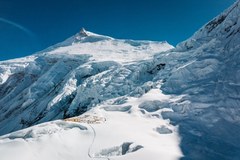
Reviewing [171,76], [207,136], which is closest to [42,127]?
[207,136]

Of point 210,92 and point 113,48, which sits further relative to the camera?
point 113,48

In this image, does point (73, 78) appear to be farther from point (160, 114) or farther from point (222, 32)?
point (160, 114)

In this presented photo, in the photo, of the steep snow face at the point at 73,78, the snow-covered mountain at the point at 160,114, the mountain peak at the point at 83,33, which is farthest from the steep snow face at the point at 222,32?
the mountain peak at the point at 83,33

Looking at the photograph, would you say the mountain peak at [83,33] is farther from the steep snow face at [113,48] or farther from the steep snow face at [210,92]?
the steep snow face at [210,92]

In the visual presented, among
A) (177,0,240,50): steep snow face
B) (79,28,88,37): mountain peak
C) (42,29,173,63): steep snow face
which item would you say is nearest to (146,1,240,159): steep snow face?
(177,0,240,50): steep snow face

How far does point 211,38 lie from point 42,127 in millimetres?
22060

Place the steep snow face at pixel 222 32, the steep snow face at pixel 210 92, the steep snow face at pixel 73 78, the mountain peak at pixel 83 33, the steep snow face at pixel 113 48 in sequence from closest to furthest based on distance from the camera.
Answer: the steep snow face at pixel 210 92
the steep snow face at pixel 222 32
the steep snow face at pixel 73 78
the steep snow face at pixel 113 48
the mountain peak at pixel 83 33

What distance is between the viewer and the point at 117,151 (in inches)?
505

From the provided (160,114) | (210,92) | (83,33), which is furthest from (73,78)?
(83,33)

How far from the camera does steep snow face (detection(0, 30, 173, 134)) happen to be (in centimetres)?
4159

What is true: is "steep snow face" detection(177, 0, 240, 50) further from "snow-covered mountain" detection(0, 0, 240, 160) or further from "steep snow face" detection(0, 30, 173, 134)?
"steep snow face" detection(0, 30, 173, 134)

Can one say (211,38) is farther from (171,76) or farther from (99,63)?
(99,63)

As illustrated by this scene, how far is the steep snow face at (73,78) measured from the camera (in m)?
41.6

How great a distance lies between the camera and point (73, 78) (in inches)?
2202
